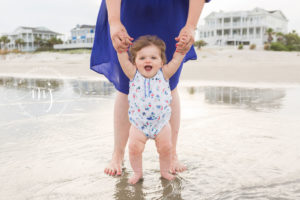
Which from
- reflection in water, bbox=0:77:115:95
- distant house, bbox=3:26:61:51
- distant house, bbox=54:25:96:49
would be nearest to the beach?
reflection in water, bbox=0:77:115:95

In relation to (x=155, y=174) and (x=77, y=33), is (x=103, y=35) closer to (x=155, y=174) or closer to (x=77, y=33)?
(x=155, y=174)

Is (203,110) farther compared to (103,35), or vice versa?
(203,110)

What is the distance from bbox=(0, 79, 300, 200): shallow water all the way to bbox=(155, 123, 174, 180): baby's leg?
67 mm

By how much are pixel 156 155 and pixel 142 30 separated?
0.89 metres

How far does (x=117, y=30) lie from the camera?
5.84ft

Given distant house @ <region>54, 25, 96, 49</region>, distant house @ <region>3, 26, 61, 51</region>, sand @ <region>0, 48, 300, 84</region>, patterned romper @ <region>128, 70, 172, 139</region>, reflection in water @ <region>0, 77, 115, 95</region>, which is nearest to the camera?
patterned romper @ <region>128, 70, 172, 139</region>

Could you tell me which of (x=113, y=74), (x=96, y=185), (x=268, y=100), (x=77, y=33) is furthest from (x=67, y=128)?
(x=77, y=33)

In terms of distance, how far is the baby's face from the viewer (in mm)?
1765

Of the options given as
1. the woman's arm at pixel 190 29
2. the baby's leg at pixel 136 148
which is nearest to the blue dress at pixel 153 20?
the woman's arm at pixel 190 29

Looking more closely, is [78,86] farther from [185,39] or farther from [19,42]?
[19,42]

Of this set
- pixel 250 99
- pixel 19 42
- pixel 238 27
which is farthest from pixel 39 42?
pixel 250 99

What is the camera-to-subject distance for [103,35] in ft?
7.49

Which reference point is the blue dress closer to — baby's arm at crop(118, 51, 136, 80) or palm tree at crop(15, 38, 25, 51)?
baby's arm at crop(118, 51, 136, 80)

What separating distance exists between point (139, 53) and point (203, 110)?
2.25m
